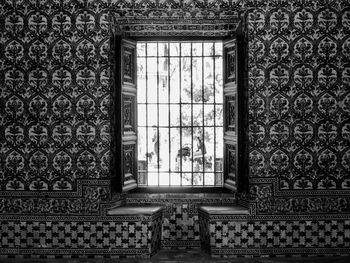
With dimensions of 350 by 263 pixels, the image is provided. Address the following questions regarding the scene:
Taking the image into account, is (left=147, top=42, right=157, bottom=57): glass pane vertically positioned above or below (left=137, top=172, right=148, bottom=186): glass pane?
above

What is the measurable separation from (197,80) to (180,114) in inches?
24.6

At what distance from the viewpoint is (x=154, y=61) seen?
6.81m

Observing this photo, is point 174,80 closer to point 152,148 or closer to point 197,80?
point 197,80

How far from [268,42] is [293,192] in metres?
1.80

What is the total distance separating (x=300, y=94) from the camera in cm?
583

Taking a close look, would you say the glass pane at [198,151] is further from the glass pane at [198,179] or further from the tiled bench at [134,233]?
the tiled bench at [134,233]

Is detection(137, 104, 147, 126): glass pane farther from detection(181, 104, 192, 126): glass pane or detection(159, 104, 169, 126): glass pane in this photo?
detection(181, 104, 192, 126): glass pane

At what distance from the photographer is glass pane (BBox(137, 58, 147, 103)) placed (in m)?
6.72

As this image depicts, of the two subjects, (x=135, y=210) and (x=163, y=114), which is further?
(x=163, y=114)

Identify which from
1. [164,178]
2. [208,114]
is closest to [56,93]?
[164,178]

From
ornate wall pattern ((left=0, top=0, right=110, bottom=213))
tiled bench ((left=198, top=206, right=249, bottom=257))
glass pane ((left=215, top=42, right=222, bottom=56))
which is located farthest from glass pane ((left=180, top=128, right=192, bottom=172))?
ornate wall pattern ((left=0, top=0, right=110, bottom=213))

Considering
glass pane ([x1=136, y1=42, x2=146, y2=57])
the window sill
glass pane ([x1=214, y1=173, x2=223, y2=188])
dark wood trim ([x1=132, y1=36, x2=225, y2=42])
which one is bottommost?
the window sill

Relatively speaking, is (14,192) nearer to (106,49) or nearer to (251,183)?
(106,49)

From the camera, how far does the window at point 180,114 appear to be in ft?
20.3
